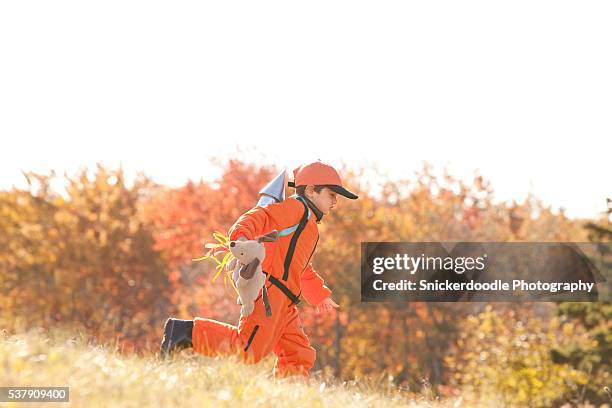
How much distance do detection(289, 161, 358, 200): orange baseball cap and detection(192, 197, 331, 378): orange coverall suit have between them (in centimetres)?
23

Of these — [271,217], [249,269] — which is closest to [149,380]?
[249,269]

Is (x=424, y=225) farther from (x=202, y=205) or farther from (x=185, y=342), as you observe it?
(x=185, y=342)

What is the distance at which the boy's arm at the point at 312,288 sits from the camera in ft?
24.9

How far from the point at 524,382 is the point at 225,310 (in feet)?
46.3

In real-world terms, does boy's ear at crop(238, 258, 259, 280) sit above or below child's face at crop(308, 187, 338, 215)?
below

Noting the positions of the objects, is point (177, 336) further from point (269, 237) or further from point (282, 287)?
point (269, 237)

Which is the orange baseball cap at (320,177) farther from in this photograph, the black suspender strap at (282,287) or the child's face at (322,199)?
the black suspender strap at (282,287)

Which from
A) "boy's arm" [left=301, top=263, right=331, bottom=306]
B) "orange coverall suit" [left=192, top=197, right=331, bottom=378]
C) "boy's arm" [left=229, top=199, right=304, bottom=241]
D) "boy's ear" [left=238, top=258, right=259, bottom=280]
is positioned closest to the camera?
"boy's ear" [left=238, top=258, right=259, bottom=280]

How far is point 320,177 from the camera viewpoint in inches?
283

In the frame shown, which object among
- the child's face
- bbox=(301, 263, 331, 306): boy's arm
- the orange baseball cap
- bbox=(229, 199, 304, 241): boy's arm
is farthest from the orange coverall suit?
bbox=(301, 263, 331, 306): boy's arm

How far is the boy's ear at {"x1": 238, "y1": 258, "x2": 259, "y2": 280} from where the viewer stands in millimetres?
6586

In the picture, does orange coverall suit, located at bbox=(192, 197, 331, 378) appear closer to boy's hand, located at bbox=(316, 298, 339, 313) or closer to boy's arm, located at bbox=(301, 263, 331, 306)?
boy's arm, located at bbox=(301, 263, 331, 306)

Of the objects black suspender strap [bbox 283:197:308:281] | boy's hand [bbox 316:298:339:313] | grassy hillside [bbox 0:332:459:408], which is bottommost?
grassy hillside [bbox 0:332:459:408]

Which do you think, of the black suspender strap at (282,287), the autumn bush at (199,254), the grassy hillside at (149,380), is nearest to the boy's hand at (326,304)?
the black suspender strap at (282,287)
